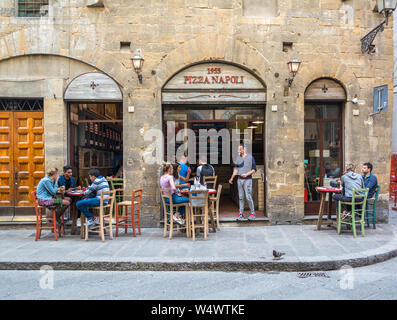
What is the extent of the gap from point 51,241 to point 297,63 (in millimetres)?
→ 7021

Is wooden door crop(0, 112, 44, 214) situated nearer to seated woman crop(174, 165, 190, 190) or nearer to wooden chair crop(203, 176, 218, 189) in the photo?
seated woman crop(174, 165, 190, 190)

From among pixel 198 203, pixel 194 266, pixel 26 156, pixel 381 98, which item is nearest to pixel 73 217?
pixel 26 156

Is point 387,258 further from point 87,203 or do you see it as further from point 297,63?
point 87,203

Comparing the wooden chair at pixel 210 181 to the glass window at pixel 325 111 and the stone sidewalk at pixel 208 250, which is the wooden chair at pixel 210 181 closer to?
the stone sidewalk at pixel 208 250

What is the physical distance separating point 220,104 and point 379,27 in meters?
4.28

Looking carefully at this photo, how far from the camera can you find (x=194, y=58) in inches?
352

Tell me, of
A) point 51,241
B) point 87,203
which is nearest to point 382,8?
point 87,203

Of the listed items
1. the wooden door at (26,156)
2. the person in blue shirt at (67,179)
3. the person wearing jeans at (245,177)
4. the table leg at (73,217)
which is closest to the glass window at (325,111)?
the person wearing jeans at (245,177)

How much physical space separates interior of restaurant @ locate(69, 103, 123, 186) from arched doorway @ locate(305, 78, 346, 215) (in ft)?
16.9

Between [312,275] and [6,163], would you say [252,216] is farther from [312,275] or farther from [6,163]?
[6,163]

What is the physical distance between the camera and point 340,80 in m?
9.19

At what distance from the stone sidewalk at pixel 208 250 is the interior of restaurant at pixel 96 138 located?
7.46 feet

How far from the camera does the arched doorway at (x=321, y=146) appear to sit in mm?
9555

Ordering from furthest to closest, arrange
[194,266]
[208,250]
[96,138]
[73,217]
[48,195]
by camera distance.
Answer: [96,138] → [73,217] → [48,195] → [208,250] → [194,266]
